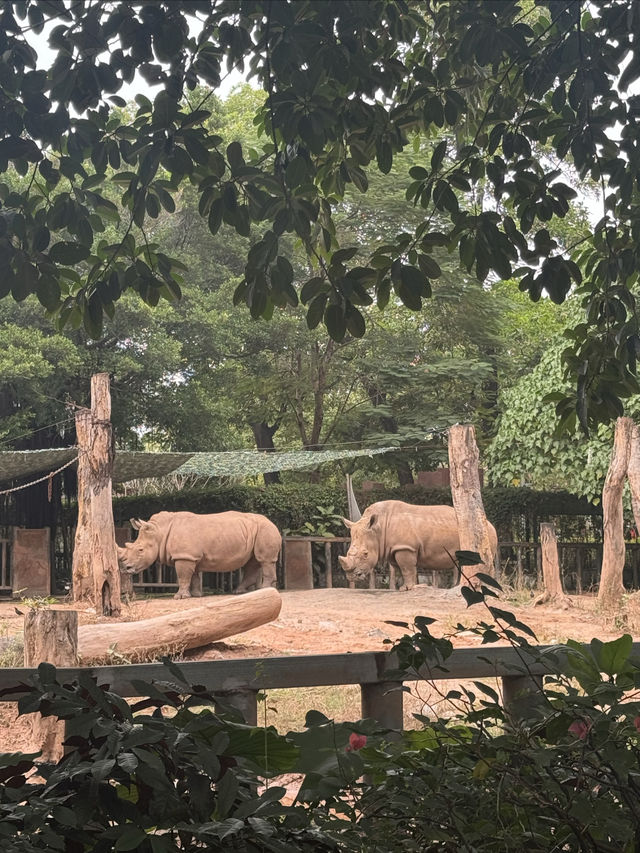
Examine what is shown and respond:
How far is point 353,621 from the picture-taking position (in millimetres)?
10797

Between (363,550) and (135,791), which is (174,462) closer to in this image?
(363,550)

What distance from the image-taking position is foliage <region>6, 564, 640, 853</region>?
0.90 meters

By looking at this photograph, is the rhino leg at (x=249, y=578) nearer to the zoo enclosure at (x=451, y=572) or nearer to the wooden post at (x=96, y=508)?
the zoo enclosure at (x=451, y=572)

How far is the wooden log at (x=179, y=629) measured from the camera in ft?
24.8

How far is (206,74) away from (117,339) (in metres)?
16.5

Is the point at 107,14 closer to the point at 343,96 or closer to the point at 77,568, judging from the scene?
the point at 343,96

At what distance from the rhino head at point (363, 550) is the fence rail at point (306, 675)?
40.5 feet

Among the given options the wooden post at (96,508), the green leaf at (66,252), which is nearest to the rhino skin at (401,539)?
the wooden post at (96,508)

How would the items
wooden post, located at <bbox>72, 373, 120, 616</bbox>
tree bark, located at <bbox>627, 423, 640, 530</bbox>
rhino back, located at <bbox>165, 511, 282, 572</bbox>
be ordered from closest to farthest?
wooden post, located at <bbox>72, 373, 120, 616</bbox>
tree bark, located at <bbox>627, 423, 640, 530</bbox>
rhino back, located at <bbox>165, 511, 282, 572</bbox>

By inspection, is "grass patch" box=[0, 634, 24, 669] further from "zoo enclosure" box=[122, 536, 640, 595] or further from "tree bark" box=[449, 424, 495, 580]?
"zoo enclosure" box=[122, 536, 640, 595]

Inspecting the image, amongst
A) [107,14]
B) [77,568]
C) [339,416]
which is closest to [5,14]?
[107,14]

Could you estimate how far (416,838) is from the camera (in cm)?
107

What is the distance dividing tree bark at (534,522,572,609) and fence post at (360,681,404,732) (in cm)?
1037

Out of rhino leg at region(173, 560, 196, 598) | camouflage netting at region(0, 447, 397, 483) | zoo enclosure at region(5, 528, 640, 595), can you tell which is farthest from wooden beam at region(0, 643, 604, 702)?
zoo enclosure at region(5, 528, 640, 595)
